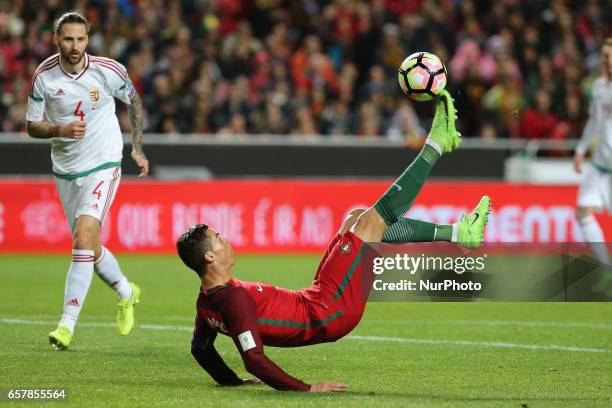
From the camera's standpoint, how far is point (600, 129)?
1357 centimetres

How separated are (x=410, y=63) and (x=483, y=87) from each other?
42.1ft

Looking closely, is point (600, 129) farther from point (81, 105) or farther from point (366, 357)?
point (81, 105)

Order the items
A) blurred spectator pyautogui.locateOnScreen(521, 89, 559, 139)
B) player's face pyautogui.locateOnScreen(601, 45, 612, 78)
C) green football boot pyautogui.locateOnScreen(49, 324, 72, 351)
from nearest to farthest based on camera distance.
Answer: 1. green football boot pyautogui.locateOnScreen(49, 324, 72, 351)
2. player's face pyautogui.locateOnScreen(601, 45, 612, 78)
3. blurred spectator pyautogui.locateOnScreen(521, 89, 559, 139)

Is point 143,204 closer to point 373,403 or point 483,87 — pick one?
point 483,87

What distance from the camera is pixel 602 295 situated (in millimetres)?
8859

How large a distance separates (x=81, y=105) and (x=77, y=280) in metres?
1.41

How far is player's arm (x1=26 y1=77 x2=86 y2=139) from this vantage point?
8.64 metres

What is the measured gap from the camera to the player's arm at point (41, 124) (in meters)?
8.64

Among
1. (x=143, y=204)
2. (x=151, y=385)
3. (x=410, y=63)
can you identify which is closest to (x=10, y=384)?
(x=151, y=385)

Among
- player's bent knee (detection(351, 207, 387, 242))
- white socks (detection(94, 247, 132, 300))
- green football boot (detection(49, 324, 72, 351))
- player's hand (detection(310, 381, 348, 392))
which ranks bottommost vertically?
green football boot (detection(49, 324, 72, 351))

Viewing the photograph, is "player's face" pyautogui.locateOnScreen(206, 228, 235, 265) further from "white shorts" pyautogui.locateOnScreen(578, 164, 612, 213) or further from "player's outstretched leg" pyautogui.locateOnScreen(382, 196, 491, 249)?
"white shorts" pyautogui.locateOnScreen(578, 164, 612, 213)

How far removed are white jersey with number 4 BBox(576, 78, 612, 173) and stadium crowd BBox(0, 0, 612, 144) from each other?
5.52 metres

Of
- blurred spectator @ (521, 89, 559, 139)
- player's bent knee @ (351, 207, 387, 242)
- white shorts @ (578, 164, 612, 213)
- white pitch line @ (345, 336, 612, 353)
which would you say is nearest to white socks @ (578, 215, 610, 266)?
white shorts @ (578, 164, 612, 213)

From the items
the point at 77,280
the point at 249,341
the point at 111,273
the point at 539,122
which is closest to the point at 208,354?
the point at 249,341
